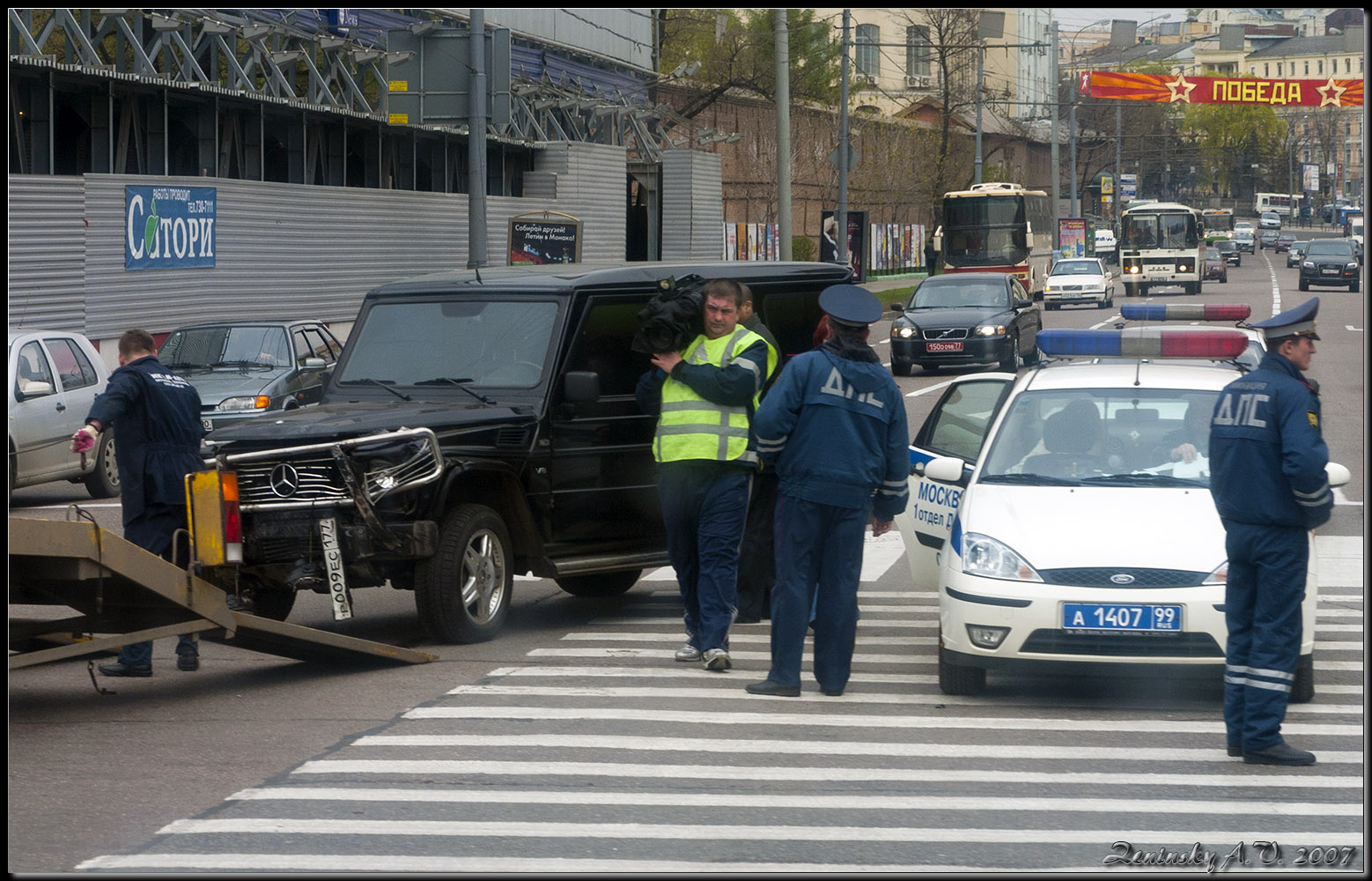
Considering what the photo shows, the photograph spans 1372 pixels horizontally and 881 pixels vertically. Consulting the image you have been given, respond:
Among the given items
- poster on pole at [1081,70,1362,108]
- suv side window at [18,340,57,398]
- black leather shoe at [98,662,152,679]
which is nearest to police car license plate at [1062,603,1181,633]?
black leather shoe at [98,662,152,679]

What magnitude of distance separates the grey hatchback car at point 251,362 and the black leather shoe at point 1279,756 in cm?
1299

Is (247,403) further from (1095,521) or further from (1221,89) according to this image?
(1221,89)

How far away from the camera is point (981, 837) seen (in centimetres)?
565

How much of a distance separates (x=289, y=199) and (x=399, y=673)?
21761 millimetres

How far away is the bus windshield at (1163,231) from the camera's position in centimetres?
5888

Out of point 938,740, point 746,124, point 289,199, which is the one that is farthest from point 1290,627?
point 746,124

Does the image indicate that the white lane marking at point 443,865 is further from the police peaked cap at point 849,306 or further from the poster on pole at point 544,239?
the poster on pole at point 544,239

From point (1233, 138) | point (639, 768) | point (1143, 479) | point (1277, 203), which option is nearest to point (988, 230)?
point (1143, 479)

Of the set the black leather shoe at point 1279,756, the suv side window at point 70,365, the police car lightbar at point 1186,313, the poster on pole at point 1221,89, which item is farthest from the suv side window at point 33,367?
the poster on pole at point 1221,89

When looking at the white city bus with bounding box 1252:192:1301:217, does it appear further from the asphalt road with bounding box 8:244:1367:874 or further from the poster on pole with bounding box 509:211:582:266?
the asphalt road with bounding box 8:244:1367:874

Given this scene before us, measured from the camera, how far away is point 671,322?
855cm

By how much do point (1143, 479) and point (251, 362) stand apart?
12.8 m

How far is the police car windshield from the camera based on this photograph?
327 inches

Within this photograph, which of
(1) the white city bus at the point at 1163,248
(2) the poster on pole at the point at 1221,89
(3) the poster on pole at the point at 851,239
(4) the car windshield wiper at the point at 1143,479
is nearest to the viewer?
(4) the car windshield wiper at the point at 1143,479
